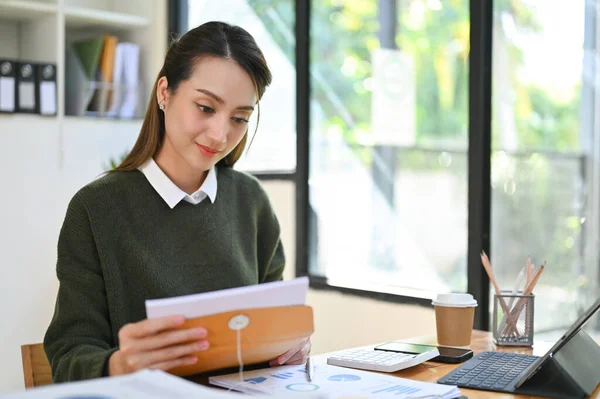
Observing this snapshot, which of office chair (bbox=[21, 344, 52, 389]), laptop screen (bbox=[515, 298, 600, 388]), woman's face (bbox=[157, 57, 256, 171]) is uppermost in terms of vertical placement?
woman's face (bbox=[157, 57, 256, 171])

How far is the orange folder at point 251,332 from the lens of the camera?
119 cm

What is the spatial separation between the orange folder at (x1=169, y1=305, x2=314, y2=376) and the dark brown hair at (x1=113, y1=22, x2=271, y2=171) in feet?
2.00

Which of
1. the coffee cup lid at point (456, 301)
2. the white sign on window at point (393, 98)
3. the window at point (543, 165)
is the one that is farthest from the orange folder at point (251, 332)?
the white sign on window at point (393, 98)

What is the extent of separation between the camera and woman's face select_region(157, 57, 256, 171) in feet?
5.35

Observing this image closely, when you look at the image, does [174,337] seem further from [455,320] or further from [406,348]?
[455,320]

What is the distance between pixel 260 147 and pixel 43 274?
1.07 metres

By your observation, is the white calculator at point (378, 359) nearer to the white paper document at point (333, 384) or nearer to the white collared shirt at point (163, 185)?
the white paper document at point (333, 384)

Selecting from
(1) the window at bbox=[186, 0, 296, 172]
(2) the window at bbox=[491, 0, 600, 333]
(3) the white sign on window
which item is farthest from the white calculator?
(1) the window at bbox=[186, 0, 296, 172]

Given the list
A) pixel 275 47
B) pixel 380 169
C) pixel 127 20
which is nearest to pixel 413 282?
pixel 380 169

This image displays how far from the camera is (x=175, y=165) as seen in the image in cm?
174

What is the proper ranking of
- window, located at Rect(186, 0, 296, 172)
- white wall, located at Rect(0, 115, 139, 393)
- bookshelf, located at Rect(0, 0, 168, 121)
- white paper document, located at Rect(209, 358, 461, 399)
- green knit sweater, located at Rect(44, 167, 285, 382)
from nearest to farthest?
white paper document, located at Rect(209, 358, 461, 399)
green knit sweater, located at Rect(44, 167, 285, 382)
white wall, located at Rect(0, 115, 139, 393)
bookshelf, located at Rect(0, 0, 168, 121)
window, located at Rect(186, 0, 296, 172)

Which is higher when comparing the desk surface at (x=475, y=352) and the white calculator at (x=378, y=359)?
the white calculator at (x=378, y=359)

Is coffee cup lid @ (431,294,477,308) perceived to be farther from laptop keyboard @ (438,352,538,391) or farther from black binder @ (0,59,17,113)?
black binder @ (0,59,17,113)

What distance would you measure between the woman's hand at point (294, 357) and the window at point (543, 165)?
4.26 ft
